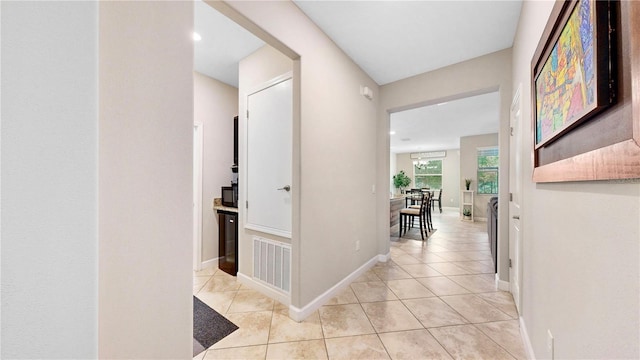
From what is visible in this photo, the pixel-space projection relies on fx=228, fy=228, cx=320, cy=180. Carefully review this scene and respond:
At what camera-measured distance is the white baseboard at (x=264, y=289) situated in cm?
218

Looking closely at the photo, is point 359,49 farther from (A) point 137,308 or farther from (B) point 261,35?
(A) point 137,308

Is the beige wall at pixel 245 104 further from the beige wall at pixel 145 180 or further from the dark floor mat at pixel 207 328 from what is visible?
the beige wall at pixel 145 180

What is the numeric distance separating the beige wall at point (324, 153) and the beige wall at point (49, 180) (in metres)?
0.96

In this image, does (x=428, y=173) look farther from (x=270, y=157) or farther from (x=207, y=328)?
(x=207, y=328)

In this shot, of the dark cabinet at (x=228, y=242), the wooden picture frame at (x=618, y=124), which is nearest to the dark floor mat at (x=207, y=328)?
the dark cabinet at (x=228, y=242)

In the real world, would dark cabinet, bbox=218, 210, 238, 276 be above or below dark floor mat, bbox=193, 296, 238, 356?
above

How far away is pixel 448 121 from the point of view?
5457mm

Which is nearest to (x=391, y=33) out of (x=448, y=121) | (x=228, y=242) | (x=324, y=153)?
(x=324, y=153)

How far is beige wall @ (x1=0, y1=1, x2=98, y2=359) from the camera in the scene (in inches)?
27.6

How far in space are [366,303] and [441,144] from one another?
7.94m

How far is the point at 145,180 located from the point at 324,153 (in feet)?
4.90

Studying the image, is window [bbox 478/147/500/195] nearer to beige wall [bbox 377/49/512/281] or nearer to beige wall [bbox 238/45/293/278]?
beige wall [bbox 377/49/512/281]

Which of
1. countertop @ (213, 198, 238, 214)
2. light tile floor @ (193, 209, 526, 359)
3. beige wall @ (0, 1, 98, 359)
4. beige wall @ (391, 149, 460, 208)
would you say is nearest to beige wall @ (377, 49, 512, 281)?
light tile floor @ (193, 209, 526, 359)

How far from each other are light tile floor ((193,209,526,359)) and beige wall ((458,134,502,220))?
181 inches
